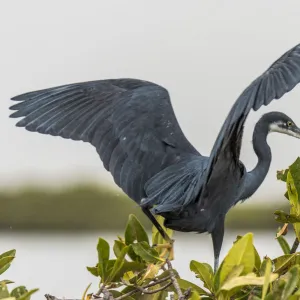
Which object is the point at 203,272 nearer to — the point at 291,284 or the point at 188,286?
the point at 188,286

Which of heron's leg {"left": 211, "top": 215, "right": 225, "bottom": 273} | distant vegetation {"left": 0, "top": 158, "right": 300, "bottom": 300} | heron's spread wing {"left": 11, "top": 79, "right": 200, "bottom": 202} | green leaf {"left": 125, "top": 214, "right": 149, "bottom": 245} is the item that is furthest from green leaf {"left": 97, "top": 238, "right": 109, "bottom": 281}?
heron's leg {"left": 211, "top": 215, "right": 225, "bottom": 273}

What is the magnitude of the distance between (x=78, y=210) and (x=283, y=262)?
21.5 feet

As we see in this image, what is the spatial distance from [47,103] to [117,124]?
22 centimetres

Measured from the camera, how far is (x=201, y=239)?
577cm

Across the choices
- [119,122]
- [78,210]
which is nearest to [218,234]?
[119,122]

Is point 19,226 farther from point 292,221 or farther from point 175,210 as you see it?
point 292,221

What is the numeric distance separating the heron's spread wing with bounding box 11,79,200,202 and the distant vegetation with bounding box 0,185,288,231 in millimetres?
4248

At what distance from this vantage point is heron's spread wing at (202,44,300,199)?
203 centimetres

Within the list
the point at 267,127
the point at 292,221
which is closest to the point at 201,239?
the point at 267,127

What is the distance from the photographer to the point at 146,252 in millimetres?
1885

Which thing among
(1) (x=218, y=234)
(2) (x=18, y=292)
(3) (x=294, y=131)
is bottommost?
(1) (x=218, y=234)

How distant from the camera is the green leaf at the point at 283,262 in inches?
70.2

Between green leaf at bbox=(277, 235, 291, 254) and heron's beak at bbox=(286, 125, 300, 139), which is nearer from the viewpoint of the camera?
green leaf at bbox=(277, 235, 291, 254)

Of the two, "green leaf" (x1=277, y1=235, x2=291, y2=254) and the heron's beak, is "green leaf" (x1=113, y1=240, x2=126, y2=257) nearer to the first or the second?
"green leaf" (x1=277, y1=235, x2=291, y2=254)
